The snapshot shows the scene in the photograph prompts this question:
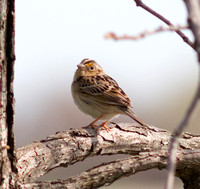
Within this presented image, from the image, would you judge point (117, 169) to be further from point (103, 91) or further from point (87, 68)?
point (87, 68)

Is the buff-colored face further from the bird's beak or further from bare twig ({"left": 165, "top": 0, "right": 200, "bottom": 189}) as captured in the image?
bare twig ({"left": 165, "top": 0, "right": 200, "bottom": 189})

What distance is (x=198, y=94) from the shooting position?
730 millimetres

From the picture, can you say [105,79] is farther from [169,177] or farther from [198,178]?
[169,177]

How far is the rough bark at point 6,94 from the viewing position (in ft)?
8.18

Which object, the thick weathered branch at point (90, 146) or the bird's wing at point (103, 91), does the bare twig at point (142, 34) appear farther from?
the bird's wing at point (103, 91)

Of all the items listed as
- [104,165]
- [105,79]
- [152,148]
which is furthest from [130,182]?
[104,165]

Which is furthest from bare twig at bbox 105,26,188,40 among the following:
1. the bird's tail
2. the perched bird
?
the perched bird

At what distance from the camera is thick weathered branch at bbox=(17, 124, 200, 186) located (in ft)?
10.6

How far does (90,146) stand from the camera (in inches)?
153

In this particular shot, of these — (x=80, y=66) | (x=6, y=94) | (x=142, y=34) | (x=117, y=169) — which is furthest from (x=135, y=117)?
(x=142, y=34)

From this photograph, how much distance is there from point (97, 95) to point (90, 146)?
2576 millimetres

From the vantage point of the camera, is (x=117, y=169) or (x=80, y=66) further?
(x=80, y=66)

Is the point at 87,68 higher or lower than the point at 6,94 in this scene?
higher

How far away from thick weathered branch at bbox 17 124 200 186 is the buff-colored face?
→ 2.70m
